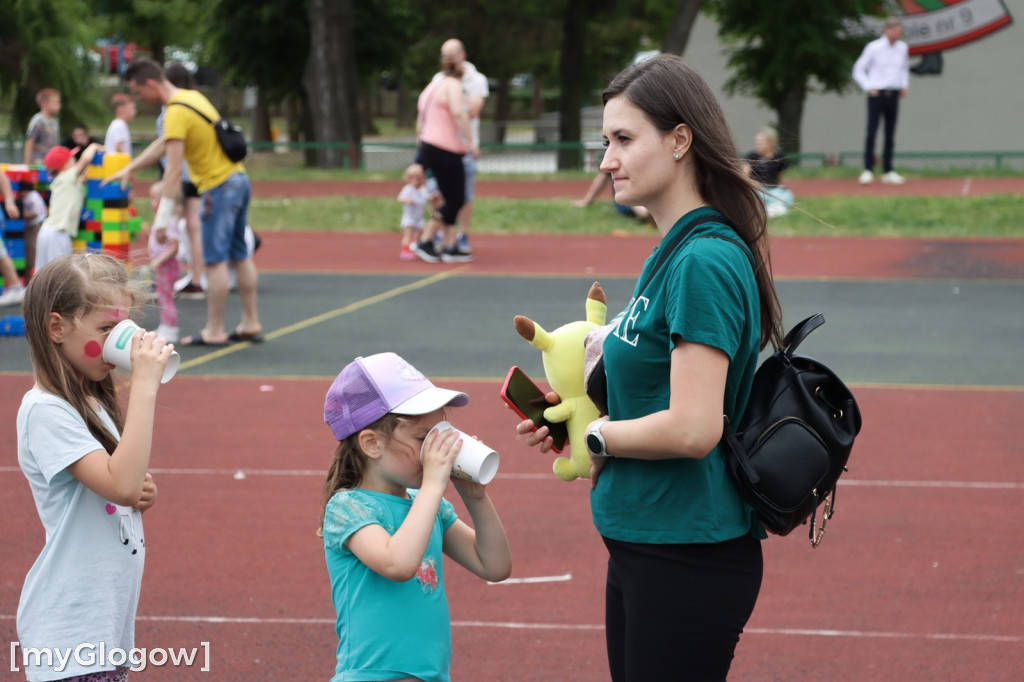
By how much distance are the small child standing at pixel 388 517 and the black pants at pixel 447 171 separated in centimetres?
1129

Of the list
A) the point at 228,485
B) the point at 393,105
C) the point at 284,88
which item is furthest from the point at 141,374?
the point at 393,105

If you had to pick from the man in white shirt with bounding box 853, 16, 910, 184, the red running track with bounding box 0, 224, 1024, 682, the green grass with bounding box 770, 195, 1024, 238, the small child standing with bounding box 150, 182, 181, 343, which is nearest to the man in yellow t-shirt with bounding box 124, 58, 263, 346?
the small child standing with bounding box 150, 182, 181, 343

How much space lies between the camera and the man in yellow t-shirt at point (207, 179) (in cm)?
913

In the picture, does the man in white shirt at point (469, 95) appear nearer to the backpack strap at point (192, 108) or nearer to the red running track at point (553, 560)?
the backpack strap at point (192, 108)

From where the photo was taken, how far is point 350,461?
2854 millimetres

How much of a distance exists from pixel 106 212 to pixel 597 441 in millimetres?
9227

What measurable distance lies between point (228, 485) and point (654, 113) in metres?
4.45

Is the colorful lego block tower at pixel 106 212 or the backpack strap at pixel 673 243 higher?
the backpack strap at pixel 673 243

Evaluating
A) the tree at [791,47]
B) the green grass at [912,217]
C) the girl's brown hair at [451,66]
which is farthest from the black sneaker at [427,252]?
the tree at [791,47]

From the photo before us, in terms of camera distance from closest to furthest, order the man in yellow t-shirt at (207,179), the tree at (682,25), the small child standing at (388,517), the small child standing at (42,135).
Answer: the small child standing at (388,517) → the man in yellow t-shirt at (207,179) → the small child standing at (42,135) → the tree at (682,25)

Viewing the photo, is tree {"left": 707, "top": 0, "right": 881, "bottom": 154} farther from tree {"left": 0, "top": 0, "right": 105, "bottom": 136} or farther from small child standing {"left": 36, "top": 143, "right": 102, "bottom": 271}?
small child standing {"left": 36, "top": 143, "right": 102, "bottom": 271}

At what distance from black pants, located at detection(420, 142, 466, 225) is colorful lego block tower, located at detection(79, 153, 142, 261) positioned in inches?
135

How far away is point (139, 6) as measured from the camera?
145ft

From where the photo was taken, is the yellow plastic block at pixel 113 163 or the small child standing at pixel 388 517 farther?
the yellow plastic block at pixel 113 163
